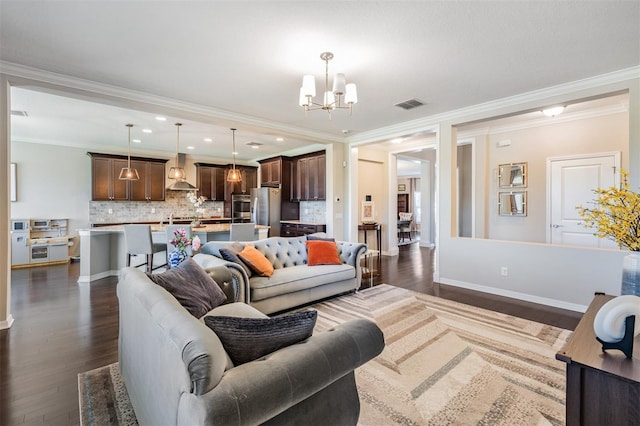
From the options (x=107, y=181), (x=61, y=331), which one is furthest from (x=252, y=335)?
(x=107, y=181)

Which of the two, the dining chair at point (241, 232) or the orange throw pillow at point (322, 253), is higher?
the dining chair at point (241, 232)

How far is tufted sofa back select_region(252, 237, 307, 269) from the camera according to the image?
3795 mm

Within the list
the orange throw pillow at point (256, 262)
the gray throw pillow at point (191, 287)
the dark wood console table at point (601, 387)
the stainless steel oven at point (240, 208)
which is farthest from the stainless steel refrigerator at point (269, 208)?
the dark wood console table at point (601, 387)

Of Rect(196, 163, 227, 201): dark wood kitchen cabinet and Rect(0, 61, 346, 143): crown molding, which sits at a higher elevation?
Rect(0, 61, 346, 143): crown molding

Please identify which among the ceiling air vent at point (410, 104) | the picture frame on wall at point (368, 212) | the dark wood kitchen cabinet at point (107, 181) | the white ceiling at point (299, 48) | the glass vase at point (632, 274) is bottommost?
the glass vase at point (632, 274)

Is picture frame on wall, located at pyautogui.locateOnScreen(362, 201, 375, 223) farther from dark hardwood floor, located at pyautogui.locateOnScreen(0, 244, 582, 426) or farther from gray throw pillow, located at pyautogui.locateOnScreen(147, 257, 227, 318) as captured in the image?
gray throw pillow, located at pyautogui.locateOnScreen(147, 257, 227, 318)

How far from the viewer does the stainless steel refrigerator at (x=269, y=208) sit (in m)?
7.19

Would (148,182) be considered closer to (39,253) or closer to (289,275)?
(39,253)

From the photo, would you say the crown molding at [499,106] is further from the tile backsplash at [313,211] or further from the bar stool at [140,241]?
the bar stool at [140,241]

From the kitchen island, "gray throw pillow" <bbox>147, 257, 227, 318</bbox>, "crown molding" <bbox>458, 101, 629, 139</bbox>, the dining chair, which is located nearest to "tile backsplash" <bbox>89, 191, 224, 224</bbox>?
the kitchen island

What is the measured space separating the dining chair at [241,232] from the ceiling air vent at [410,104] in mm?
3036

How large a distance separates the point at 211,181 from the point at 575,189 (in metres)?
8.11

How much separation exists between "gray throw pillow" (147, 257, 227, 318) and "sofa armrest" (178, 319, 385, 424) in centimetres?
102

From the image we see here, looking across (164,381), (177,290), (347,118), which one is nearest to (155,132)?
(347,118)
